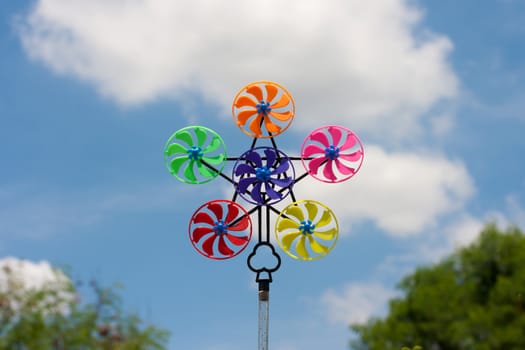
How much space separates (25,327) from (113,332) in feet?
2.49

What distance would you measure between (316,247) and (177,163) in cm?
132

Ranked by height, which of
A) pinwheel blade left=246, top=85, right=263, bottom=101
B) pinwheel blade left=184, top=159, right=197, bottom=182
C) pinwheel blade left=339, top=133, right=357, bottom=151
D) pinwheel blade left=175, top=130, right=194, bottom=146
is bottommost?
pinwheel blade left=184, top=159, right=197, bottom=182

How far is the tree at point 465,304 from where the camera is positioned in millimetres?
12305

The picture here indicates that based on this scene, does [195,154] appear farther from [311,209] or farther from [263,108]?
[311,209]

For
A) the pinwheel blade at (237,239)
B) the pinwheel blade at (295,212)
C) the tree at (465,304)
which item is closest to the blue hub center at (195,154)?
the pinwheel blade at (237,239)

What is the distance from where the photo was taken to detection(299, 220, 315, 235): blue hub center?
5863 millimetres

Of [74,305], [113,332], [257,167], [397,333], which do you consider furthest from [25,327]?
[397,333]

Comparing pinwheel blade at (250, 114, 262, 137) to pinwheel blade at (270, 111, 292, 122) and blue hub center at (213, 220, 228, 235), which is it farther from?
blue hub center at (213, 220, 228, 235)

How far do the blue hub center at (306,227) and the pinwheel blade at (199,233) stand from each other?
0.74 m

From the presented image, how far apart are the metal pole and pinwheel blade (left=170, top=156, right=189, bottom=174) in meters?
1.15

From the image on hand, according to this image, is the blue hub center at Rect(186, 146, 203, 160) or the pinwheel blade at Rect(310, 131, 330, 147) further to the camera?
the pinwheel blade at Rect(310, 131, 330, 147)

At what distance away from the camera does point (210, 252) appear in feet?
19.4

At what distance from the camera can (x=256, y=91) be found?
19.7ft

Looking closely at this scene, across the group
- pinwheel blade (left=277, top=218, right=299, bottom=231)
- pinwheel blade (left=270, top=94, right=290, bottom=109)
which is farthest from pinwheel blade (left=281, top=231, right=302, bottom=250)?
pinwheel blade (left=270, top=94, right=290, bottom=109)
